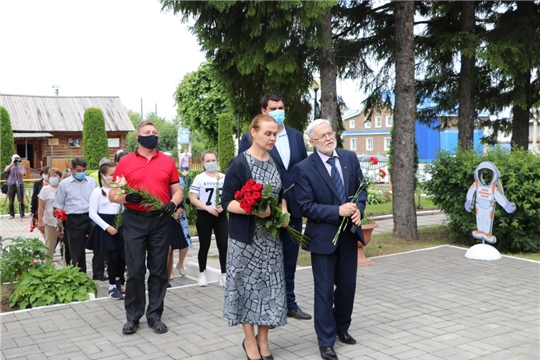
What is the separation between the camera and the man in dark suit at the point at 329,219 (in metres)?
4.76

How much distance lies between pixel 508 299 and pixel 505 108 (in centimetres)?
816

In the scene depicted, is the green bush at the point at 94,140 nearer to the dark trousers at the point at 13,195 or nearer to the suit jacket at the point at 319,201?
the dark trousers at the point at 13,195

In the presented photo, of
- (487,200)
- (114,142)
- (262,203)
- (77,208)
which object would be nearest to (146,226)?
(262,203)

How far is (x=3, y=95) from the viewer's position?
45062 mm

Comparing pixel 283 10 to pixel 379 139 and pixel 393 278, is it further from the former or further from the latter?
pixel 379 139

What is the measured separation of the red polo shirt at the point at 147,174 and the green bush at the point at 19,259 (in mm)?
2155

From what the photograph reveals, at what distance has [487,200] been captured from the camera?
959 centimetres

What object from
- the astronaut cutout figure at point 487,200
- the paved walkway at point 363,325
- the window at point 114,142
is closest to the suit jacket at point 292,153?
the paved walkway at point 363,325

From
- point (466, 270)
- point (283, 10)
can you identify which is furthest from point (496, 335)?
point (283, 10)

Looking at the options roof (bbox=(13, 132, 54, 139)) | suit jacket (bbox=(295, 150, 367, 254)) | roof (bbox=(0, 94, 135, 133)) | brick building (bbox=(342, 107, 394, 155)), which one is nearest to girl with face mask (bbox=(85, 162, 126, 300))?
suit jacket (bbox=(295, 150, 367, 254))

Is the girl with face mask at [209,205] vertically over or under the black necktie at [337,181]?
under

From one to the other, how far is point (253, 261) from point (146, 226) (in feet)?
5.00

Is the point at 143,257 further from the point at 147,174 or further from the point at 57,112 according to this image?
the point at 57,112

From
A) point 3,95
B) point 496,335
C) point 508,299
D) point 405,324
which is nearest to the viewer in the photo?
point 496,335
